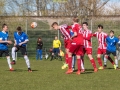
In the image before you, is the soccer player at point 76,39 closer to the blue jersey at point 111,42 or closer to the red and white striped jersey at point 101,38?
the red and white striped jersey at point 101,38

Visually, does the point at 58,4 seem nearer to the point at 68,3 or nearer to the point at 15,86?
the point at 68,3

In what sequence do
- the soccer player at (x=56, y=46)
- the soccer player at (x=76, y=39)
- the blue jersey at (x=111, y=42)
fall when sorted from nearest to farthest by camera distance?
1. the soccer player at (x=76, y=39)
2. the blue jersey at (x=111, y=42)
3. the soccer player at (x=56, y=46)

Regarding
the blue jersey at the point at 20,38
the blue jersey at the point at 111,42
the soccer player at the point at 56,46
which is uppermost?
the blue jersey at the point at 20,38

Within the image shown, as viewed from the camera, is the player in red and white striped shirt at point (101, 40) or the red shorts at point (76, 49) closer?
the red shorts at point (76, 49)

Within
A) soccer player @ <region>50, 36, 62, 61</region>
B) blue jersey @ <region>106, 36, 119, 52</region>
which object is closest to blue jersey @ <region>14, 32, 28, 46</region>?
blue jersey @ <region>106, 36, 119, 52</region>

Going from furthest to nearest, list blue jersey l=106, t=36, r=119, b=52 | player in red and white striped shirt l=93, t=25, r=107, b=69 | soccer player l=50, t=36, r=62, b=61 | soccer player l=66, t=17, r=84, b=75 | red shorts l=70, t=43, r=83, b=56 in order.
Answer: soccer player l=50, t=36, r=62, b=61
blue jersey l=106, t=36, r=119, b=52
player in red and white striped shirt l=93, t=25, r=107, b=69
red shorts l=70, t=43, r=83, b=56
soccer player l=66, t=17, r=84, b=75

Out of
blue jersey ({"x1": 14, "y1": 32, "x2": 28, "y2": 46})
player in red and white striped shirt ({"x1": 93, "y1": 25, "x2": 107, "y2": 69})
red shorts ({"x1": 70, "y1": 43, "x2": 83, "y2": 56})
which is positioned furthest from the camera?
player in red and white striped shirt ({"x1": 93, "y1": 25, "x2": 107, "y2": 69})

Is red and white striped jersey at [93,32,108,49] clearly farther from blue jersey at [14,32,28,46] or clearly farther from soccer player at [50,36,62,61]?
soccer player at [50,36,62,61]

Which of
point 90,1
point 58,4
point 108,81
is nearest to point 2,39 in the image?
point 108,81

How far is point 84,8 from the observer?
44.9 m

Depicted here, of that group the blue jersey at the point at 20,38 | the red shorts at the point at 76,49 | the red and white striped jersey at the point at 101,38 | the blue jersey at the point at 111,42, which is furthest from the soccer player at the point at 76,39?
the blue jersey at the point at 111,42

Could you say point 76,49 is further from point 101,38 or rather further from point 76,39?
point 101,38

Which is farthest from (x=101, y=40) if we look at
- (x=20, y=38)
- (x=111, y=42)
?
(x=20, y=38)

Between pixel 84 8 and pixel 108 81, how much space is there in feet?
105
